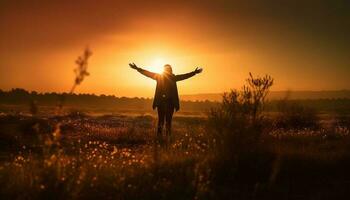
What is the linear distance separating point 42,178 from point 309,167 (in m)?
6.18

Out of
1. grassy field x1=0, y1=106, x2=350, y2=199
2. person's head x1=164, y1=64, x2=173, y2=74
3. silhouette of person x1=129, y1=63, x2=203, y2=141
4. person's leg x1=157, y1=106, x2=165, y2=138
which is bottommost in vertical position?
grassy field x1=0, y1=106, x2=350, y2=199

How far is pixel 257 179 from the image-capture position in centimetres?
1095

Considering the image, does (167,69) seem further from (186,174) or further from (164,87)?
(186,174)

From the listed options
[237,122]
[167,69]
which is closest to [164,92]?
[167,69]

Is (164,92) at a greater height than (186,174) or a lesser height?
greater

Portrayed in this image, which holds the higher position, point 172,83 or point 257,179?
A: point 172,83

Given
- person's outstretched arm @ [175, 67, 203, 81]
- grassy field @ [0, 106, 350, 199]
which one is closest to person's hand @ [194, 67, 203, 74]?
person's outstretched arm @ [175, 67, 203, 81]

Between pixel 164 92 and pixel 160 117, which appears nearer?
pixel 164 92

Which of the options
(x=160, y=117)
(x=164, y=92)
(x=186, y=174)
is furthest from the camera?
(x=160, y=117)

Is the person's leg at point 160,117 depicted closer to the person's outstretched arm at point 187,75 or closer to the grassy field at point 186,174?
the person's outstretched arm at point 187,75

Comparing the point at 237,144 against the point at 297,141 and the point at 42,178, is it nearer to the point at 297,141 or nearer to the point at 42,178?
the point at 42,178

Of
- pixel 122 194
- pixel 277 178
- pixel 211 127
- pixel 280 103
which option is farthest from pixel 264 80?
pixel 280 103

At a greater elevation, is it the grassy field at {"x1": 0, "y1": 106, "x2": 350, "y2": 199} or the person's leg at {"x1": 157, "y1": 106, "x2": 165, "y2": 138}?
the person's leg at {"x1": 157, "y1": 106, "x2": 165, "y2": 138}

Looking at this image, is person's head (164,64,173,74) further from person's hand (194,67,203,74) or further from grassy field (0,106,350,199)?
grassy field (0,106,350,199)
